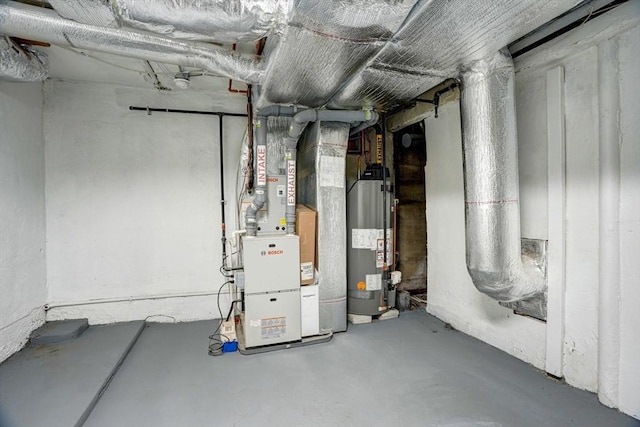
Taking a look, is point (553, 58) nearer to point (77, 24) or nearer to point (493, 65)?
point (493, 65)

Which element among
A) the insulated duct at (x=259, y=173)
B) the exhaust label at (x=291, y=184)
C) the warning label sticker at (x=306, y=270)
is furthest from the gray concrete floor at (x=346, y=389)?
the exhaust label at (x=291, y=184)

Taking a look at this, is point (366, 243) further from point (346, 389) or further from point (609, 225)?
point (609, 225)

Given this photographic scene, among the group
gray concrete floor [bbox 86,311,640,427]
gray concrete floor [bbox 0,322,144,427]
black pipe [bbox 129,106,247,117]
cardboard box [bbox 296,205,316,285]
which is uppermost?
black pipe [bbox 129,106,247,117]

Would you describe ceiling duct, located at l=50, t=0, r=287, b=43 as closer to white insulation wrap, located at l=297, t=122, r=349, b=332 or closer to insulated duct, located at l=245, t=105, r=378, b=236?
insulated duct, located at l=245, t=105, r=378, b=236

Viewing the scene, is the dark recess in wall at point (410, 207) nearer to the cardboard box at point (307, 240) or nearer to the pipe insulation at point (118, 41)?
the cardboard box at point (307, 240)

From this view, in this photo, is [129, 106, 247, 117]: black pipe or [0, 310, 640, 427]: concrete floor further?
[129, 106, 247, 117]: black pipe

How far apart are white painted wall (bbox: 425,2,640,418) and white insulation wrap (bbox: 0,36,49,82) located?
3758 millimetres

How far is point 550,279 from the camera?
6.94 feet

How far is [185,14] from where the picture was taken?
4.68 feet

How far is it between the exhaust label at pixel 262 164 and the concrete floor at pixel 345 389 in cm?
162

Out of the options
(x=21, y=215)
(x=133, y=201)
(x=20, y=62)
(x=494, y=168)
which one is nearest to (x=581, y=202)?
(x=494, y=168)

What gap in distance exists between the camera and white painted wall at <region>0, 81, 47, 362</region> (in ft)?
7.75

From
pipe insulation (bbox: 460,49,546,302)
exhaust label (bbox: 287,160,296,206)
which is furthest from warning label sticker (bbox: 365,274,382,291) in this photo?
pipe insulation (bbox: 460,49,546,302)

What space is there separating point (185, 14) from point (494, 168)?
2026 mm
